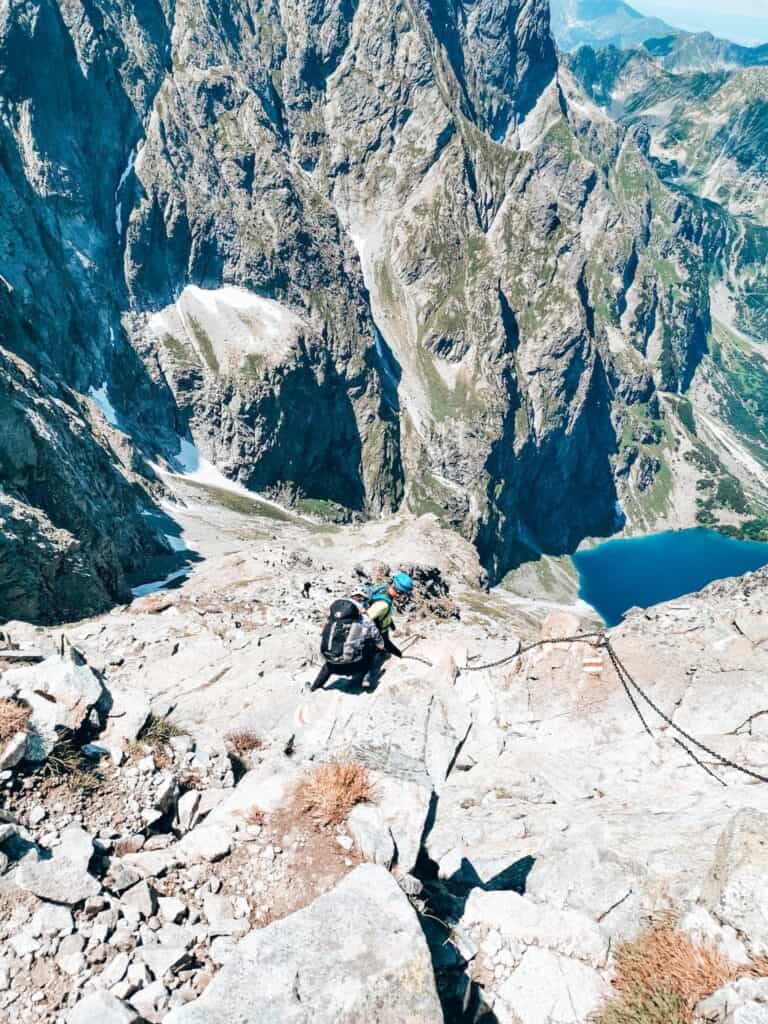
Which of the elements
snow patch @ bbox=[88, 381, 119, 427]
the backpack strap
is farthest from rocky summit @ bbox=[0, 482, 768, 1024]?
snow patch @ bbox=[88, 381, 119, 427]

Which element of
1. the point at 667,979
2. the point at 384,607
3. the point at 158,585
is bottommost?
the point at 158,585

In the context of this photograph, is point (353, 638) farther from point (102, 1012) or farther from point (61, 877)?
point (102, 1012)

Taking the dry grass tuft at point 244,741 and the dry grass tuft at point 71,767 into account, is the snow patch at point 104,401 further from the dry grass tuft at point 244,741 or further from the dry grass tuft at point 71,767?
the dry grass tuft at point 71,767

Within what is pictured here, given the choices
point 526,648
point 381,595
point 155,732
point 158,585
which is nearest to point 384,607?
point 381,595

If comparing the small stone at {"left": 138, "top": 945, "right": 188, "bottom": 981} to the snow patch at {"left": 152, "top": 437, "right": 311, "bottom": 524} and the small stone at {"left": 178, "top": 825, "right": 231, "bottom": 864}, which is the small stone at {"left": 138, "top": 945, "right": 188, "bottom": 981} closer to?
the small stone at {"left": 178, "top": 825, "right": 231, "bottom": 864}

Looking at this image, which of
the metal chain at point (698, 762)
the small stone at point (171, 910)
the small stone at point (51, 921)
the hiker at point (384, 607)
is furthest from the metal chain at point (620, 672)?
the small stone at point (51, 921)

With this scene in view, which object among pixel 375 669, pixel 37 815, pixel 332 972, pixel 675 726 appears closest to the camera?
pixel 332 972

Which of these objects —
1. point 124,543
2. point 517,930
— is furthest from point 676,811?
point 124,543
